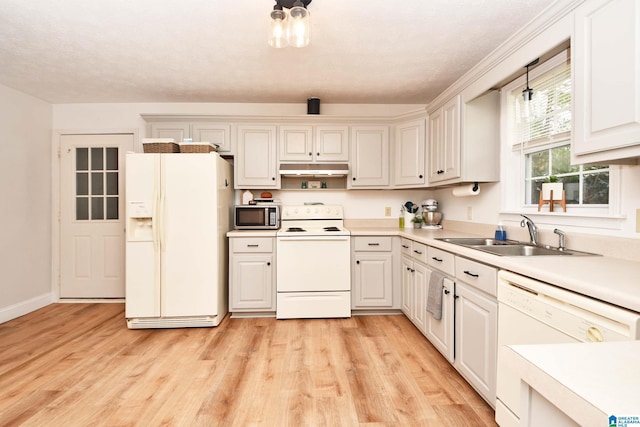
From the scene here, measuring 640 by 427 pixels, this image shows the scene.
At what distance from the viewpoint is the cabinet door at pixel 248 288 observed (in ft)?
10.7

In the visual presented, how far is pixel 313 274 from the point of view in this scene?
10.7 ft

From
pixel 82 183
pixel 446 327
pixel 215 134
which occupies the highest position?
pixel 215 134

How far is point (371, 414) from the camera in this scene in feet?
5.84

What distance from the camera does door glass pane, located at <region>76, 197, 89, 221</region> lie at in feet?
12.7

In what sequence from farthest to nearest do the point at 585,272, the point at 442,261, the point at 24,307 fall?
the point at 24,307
the point at 442,261
the point at 585,272

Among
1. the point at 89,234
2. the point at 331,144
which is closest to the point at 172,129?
the point at 89,234

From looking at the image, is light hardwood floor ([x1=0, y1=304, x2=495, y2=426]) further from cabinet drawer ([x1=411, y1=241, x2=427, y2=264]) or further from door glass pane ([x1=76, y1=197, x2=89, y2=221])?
door glass pane ([x1=76, y1=197, x2=89, y2=221])

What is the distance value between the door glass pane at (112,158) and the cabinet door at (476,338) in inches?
158

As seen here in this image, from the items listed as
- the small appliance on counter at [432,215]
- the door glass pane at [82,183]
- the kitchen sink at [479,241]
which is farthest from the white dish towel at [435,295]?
the door glass pane at [82,183]

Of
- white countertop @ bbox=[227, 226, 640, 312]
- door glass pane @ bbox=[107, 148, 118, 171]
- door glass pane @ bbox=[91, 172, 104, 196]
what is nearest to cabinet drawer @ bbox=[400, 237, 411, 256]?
white countertop @ bbox=[227, 226, 640, 312]

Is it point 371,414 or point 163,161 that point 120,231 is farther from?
point 371,414

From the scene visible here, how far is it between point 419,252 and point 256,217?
176 cm

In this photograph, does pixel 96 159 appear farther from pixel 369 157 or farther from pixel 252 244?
pixel 369 157

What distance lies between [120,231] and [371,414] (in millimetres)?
3530
